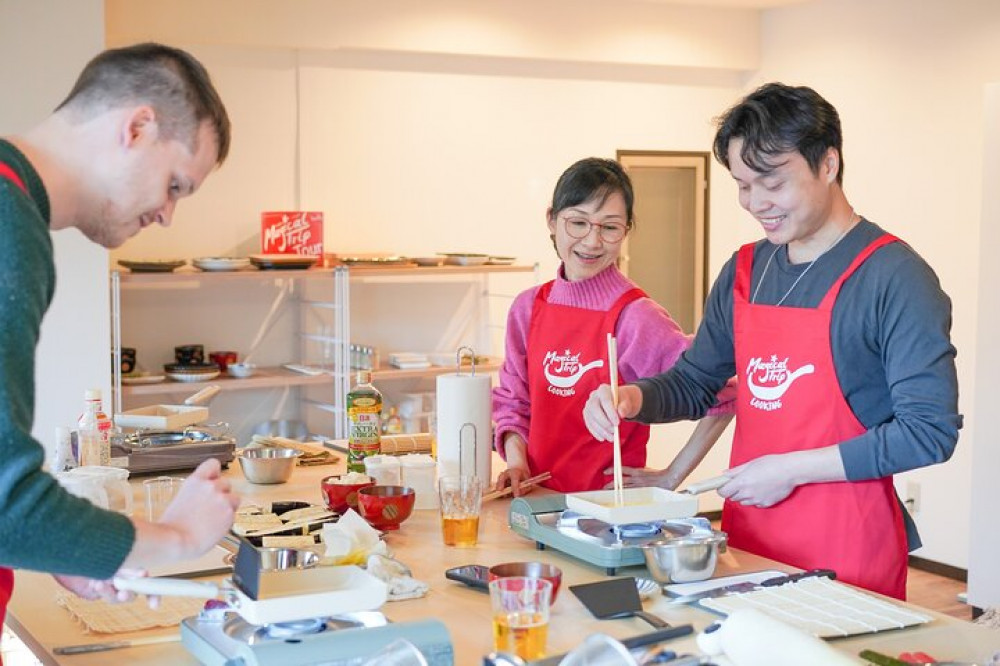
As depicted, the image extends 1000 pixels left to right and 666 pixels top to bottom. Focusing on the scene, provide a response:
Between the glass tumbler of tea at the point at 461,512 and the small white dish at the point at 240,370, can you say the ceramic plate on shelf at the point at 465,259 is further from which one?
the glass tumbler of tea at the point at 461,512

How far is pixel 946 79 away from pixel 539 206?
215cm

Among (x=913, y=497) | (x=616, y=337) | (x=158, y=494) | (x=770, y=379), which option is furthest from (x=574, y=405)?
(x=913, y=497)

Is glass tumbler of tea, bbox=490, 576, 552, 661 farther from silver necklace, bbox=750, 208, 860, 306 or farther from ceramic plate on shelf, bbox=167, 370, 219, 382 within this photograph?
ceramic plate on shelf, bbox=167, 370, 219, 382

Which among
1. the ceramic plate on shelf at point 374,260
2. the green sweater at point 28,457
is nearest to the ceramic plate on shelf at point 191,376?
the ceramic plate on shelf at point 374,260

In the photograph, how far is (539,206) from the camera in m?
6.64

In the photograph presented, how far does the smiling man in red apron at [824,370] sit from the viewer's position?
234cm

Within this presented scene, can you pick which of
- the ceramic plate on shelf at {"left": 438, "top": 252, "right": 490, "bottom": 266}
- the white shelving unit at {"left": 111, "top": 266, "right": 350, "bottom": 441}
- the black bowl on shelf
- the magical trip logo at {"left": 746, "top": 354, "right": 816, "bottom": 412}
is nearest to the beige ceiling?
the ceramic plate on shelf at {"left": 438, "top": 252, "right": 490, "bottom": 266}

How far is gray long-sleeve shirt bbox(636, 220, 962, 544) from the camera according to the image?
7.58 feet

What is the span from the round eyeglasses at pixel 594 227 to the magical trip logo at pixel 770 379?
0.67m

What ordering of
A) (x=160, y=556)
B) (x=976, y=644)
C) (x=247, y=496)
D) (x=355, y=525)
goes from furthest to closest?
(x=247, y=496), (x=355, y=525), (x=976, y=644), (x=160, y=556)

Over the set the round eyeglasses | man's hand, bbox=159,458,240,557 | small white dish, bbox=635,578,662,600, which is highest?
the round eyeglasses

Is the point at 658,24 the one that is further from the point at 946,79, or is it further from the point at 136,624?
the point at 136,624

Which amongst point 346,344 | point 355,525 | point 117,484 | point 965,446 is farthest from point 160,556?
point 965,446

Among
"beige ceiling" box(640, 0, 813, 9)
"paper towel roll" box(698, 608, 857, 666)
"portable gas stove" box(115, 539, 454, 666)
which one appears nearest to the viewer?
"paper towel roll" box(698, 608, 857, 666)
